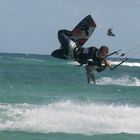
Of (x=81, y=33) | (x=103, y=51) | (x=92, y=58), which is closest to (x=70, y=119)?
(x=92, y=58)

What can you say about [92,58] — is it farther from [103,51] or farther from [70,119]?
[70,119]

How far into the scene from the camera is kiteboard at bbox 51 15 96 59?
16.9 meters

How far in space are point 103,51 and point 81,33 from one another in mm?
720

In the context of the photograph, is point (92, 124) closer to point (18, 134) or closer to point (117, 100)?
point (18, 134)

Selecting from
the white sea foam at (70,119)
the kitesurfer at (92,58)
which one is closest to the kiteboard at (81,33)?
the kitesurfer at (92,58)

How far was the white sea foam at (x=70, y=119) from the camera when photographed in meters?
28.0

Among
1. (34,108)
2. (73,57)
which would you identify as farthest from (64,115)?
(73,57)

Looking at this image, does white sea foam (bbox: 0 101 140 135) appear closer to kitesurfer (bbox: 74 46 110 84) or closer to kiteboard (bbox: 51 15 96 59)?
kitesurfer (bbox: 74 46 110 84)

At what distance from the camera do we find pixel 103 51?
16.8 metres

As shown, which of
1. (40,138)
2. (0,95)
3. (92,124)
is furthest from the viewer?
(0,95)

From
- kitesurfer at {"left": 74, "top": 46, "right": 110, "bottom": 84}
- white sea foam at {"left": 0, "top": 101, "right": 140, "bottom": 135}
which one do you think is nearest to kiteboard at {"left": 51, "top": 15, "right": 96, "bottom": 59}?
kitesurfer at {"left": 74, "top": 46, "right": 110, "bottom": 84}

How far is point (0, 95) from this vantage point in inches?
1609

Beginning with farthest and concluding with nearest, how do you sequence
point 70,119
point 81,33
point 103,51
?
point 70,119 → point 81,33 → point 103,51

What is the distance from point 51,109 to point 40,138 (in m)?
7.08
